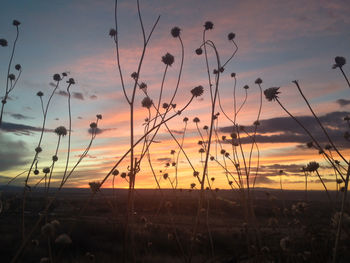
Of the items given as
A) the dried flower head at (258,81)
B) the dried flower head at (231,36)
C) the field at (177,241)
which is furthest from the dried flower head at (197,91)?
the dried flower head at (258,81)

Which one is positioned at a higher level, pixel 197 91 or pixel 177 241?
pixel 197 91

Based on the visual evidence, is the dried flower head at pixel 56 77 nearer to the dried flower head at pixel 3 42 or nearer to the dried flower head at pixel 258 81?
the dried flower head at pixel 3 42

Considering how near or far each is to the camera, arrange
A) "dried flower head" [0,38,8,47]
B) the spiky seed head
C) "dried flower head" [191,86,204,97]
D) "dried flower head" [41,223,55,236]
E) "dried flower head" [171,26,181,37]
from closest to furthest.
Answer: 1. "dried flower head" [41,223,55,236]
2. the spiky seed head
3. "dried flower head" [191,86,204,97]
4. "dried flower head" [171,26,181,37]
5. "dried flower head" [0,38,8,47]

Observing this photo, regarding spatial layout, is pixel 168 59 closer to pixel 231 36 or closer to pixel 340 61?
pixel 231 36

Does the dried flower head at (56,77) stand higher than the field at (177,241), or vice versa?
the dried flower head at (56,77)

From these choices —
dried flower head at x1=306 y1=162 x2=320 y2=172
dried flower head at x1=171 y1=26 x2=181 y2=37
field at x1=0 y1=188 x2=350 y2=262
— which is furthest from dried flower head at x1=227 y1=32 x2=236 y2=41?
field at x1=0 y1=188 x2=350 y2=262

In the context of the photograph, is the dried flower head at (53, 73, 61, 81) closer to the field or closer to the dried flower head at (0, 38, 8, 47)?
the dried flower head at (0, 38, 8, 47)

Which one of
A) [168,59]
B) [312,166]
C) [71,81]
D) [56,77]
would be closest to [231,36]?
[168,59]

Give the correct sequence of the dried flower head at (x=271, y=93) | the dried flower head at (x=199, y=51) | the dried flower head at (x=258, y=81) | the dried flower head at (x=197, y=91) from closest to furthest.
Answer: the dried flower head at (x=271, y=93) < the dried flower head at (x=197, y=91) < the dried flower head at (x=199, y=51) < the dried flower head at (x=258, y=81)

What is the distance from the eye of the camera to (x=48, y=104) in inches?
191

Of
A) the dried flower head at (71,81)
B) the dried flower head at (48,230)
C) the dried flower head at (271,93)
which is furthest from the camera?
the dried flower head at (71,81)

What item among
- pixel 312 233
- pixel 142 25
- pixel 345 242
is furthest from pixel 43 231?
pixel 345 242

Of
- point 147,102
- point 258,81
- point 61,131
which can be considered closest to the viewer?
point 147,102

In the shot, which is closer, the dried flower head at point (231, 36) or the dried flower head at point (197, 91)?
the dried flower head at point (197, 91)
